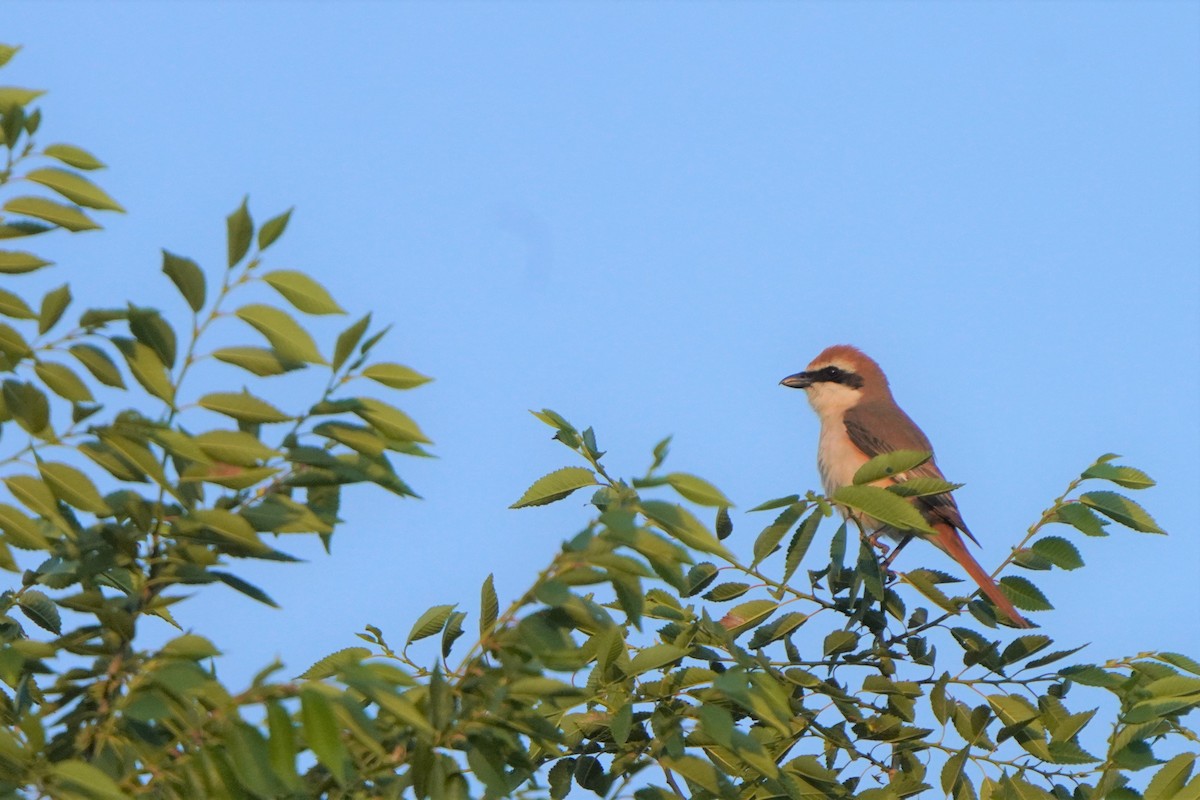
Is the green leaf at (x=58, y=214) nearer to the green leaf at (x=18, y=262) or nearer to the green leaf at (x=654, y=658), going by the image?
the green leaf at (x=18, y=262)

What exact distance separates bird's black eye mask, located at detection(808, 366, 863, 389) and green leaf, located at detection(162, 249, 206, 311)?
299 inches

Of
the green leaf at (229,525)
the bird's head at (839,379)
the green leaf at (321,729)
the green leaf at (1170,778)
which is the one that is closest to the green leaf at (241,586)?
the green leaf at (229,525)

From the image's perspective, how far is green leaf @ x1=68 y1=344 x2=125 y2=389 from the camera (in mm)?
2631

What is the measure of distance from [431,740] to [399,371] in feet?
2.23

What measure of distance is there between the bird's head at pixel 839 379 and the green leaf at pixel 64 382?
737cm

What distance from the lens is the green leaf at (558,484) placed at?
12.4 ft

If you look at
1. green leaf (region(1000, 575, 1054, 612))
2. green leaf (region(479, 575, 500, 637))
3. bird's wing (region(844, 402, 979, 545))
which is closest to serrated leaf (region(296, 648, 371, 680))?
green leaf (region(479, 575, 500, 637))

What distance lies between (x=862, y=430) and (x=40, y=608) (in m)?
6.02

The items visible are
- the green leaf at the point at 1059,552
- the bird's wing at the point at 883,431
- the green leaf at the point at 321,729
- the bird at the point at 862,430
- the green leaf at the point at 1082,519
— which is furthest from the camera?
the bird's wing at the point at 883,431

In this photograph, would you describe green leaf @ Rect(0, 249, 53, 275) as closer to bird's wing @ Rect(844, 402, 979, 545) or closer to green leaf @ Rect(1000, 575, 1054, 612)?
green leaf @ Rect(1000, 575, 1054, 612)

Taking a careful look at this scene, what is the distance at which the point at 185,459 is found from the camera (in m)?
2.60

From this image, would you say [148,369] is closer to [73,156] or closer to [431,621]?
[73,156]

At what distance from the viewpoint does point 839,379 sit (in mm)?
9828

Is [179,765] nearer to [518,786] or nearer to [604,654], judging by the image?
[518,786]
